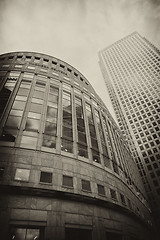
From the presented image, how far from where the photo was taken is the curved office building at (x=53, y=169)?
14.1m

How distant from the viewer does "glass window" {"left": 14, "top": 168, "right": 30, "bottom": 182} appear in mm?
15672

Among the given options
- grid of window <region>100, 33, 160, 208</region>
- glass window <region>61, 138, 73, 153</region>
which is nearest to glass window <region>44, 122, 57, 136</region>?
glass window <region>61, 138, 73, 153</region>

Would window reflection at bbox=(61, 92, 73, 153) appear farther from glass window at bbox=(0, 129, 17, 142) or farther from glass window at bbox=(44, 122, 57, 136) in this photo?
glass window at bbox=(0, 129, 17, 142)

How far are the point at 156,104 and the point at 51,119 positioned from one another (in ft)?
240

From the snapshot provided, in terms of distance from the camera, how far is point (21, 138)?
A: 18734 mm

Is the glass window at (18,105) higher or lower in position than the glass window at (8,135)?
higher

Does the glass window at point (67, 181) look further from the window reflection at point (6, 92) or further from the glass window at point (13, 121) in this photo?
the window reflection at point (6, 92)

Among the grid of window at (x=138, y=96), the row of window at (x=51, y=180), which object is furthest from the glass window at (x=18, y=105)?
the grid of window at (x=138, y=96)

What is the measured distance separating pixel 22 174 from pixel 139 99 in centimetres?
8493

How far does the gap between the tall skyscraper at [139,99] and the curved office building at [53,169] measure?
48341 mm

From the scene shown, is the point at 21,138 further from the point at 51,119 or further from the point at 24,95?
the point at 24,95

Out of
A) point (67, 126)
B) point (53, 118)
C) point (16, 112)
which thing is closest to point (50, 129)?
point (53, 118)

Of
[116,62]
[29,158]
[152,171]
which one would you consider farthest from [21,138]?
[116,62]

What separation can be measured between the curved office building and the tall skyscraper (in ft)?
159
